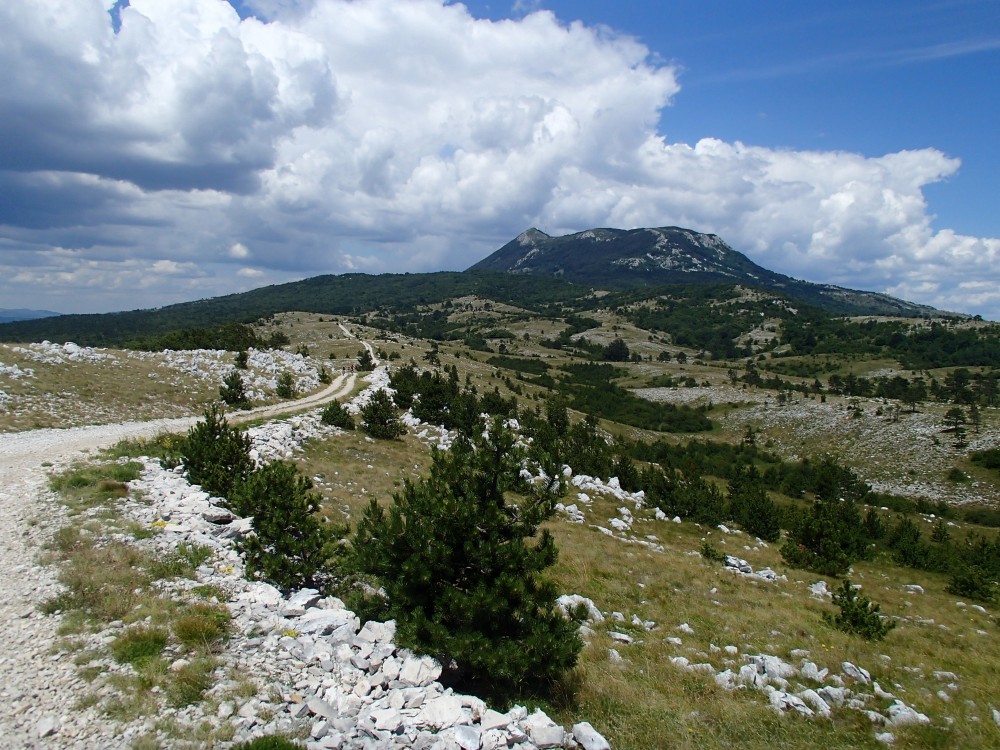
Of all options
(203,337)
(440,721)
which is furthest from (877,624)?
(203,337)

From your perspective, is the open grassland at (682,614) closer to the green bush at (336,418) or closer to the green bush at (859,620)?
the green bush at (859,620)

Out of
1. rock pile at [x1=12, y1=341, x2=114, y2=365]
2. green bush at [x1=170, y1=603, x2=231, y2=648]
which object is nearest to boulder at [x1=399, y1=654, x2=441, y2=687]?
green bush at [x1=170, y1=603, x2=231, y2=648]

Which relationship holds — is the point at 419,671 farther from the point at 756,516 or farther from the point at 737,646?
the point at 756,516

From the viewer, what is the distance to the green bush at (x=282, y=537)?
10.3 metres

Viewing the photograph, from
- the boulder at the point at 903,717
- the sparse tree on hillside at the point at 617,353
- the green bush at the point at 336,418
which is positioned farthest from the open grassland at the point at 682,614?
the sparse tree on hillside at the point at 617,353

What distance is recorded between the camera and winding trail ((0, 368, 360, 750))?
603 centimetres

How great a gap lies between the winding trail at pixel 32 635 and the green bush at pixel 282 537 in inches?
125

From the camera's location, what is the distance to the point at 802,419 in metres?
92.9

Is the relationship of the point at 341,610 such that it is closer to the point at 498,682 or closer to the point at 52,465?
the point at 498,682

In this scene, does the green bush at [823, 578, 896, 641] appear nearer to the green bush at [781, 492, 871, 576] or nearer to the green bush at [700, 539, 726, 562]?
the green bush at [700, 539, 726, 562]

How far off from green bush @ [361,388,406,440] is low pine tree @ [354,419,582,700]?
2530 centimetres

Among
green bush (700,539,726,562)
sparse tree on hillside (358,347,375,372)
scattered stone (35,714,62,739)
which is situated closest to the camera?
scattered stone (35,714,62,739)

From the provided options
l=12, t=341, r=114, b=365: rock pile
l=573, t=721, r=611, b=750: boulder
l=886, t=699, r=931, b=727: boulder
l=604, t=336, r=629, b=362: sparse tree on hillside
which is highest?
l=12, t=341, r=114, b=365: rock pile

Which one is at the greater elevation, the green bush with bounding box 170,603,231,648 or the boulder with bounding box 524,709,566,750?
the green bush with bounding box 170,603,231,648
